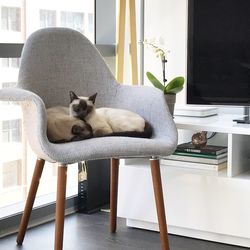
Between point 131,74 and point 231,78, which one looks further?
point 131,74

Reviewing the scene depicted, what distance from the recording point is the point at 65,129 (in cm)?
230

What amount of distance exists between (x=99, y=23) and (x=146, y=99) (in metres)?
1.03

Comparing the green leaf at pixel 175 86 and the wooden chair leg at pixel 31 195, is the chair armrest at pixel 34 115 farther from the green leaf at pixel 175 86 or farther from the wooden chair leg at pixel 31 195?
the green leaf at pixel 175 86

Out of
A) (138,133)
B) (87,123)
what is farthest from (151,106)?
(87,123)

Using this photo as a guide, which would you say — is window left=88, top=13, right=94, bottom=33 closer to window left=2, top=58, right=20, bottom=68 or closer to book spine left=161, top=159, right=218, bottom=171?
window left=2, top=58, right=20, bottom=68

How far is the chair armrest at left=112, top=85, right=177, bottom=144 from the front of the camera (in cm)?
239

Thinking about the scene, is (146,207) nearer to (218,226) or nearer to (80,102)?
(218,226)

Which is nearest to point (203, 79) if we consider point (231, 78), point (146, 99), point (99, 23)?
point (231, 78)

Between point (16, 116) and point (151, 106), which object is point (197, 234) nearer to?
point (151, 106)

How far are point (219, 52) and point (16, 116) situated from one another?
1.09 m

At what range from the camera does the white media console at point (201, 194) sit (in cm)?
245

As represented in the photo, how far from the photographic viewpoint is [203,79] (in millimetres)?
2748

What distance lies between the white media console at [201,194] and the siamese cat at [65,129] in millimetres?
485

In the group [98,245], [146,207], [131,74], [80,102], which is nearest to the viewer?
[80,102]
